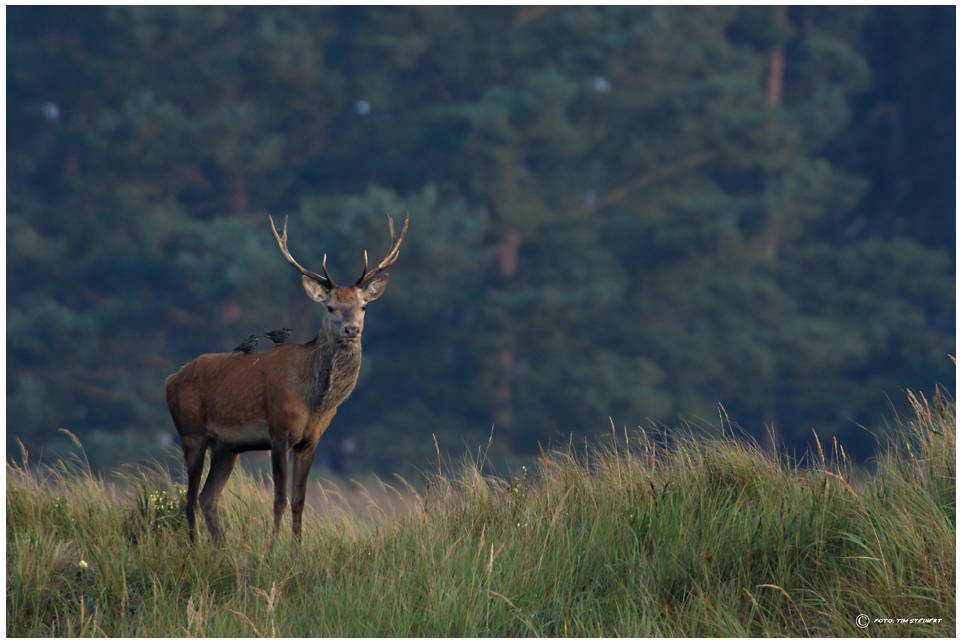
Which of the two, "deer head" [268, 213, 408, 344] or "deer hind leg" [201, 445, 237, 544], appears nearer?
"deer head" [268, 213, 408, 344]

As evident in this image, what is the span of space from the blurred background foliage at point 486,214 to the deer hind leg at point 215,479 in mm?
14875

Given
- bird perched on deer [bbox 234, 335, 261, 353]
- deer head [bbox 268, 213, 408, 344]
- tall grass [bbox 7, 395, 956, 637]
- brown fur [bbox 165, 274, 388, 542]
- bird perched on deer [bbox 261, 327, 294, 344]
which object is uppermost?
deer head [bbox 268, 213, 408, 344]

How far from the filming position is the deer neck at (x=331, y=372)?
5.85m

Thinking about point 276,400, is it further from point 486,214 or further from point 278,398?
point 486,214

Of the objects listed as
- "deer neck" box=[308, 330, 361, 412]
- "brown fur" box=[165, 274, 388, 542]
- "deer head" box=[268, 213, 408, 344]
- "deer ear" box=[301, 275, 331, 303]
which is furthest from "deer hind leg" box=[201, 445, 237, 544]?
"deer ear" box=[301, 275, 331, 303]

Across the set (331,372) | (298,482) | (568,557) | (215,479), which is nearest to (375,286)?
(331,372)

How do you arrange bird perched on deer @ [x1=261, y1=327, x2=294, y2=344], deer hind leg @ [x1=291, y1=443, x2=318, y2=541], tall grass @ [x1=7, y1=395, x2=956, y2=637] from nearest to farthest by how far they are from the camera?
tall grass @ [x1=7, y1=395, x2=956, y2=637] → deer hind leg @ [x1=291, y1=443, x2=318, y2=541] → bird perched on deer @ [x1=261, y1=327, x2=294, y2=344]

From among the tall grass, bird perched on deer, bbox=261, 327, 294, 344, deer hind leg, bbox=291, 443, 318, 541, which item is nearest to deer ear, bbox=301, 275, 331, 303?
bird perched on deer, bbox=261, 327, 294, 344

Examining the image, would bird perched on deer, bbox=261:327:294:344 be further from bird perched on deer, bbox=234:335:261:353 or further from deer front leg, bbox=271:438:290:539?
deer front leg, bbox=271:438:290:539

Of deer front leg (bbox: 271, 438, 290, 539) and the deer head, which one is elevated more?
the deer head

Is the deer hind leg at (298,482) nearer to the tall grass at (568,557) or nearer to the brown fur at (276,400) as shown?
the brown fur at (276,400)

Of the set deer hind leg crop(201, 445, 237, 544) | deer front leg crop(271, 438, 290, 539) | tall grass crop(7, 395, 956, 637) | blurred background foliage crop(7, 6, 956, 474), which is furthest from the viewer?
blurred background foliage crop(7, 6, 956, 474)

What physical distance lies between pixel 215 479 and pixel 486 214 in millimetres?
17924

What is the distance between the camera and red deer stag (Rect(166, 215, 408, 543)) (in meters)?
5.81
